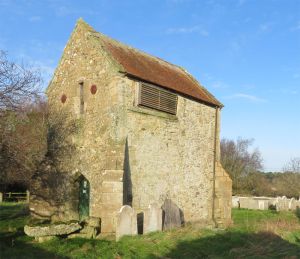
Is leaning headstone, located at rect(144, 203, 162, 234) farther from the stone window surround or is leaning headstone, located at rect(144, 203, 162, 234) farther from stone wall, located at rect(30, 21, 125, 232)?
the stone window surround

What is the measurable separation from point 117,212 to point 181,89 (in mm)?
7369

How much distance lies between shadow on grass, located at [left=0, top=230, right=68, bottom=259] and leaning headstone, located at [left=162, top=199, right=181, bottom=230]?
16.9 ft

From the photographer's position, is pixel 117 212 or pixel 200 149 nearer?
pixel 117 212

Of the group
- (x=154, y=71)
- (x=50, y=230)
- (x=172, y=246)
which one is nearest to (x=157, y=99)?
(x=154, y=71)

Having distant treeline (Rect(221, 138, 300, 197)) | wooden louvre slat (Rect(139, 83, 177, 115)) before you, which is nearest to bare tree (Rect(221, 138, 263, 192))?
distant treeline (Rect(221, 138, 300, 197))

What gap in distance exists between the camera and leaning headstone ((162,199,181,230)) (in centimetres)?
1495

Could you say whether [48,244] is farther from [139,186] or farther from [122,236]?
[139,186]

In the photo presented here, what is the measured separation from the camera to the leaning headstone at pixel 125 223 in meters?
12.8

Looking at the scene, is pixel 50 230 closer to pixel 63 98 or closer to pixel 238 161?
pixel 63 98

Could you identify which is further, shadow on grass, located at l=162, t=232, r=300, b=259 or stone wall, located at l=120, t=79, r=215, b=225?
stone wall, located at l=120, t=79, r=215, b=225

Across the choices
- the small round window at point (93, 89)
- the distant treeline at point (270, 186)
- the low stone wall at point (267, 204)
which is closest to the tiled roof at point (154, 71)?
the small round window at point (93, 89)

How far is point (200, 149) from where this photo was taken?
18.9 m

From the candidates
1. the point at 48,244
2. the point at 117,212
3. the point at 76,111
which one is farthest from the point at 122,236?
the point at 76,111

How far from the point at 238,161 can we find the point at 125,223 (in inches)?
1768
